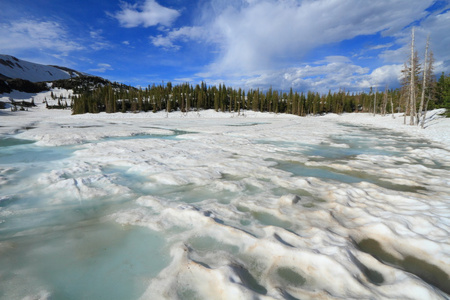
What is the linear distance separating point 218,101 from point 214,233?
263 feet

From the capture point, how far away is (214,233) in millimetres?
3414

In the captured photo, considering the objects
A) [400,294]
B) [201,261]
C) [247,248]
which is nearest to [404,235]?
[400,294]

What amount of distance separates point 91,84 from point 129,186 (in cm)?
20969

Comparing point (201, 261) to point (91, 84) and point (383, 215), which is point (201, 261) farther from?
point (91, 84)

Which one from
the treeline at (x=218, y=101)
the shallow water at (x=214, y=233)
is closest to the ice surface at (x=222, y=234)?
the shallow water at (x=214, y=233)

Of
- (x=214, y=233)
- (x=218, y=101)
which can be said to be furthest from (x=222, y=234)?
(x=218, y=101)

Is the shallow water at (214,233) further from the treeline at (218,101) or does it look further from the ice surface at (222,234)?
the treeline at (218,101)

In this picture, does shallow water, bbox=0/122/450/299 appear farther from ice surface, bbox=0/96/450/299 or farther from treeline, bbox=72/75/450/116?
treeline, bbox=72/75/450/116

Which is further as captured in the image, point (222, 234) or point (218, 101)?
point (218, 101)

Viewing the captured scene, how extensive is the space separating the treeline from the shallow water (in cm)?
7340

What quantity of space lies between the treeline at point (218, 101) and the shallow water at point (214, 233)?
73398 mm

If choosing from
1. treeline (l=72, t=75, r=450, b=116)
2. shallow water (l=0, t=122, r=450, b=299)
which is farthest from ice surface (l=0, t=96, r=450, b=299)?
treeline (l=72, t=75, r=450, b=116)

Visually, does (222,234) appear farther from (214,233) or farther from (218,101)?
(218,101)

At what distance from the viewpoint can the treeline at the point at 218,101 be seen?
76875 millimetres
